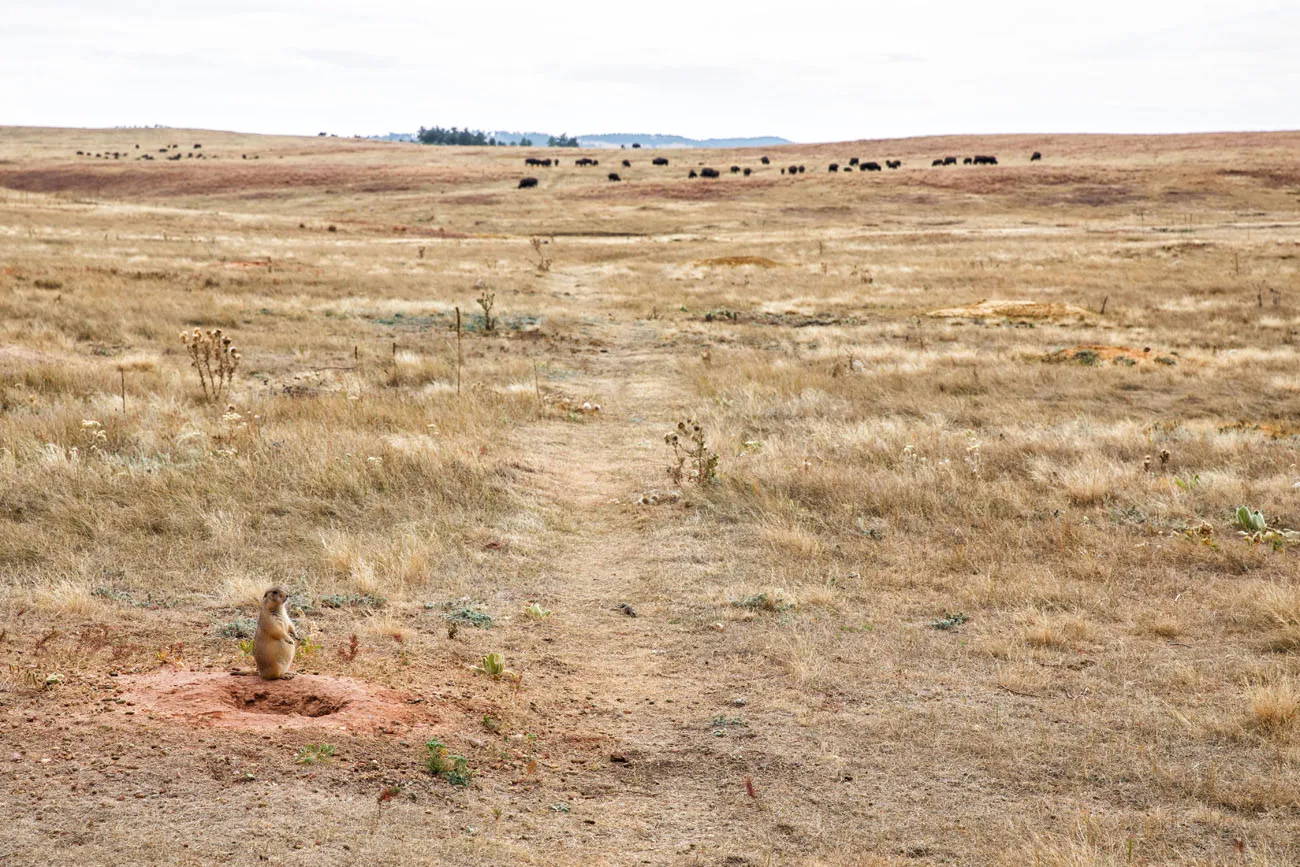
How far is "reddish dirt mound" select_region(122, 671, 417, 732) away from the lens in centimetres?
441

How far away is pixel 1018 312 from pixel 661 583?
55.0ft

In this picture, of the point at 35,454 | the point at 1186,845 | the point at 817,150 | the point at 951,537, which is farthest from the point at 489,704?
the point at 817,150

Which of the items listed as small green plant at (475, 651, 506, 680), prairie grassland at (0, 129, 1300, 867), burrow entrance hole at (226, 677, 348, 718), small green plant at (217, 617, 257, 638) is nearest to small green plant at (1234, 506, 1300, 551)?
prairie grassland at (0, 129, 1300, 867)

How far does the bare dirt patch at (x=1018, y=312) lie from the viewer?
2097 centimetres

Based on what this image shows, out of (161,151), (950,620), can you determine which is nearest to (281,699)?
(950,620)

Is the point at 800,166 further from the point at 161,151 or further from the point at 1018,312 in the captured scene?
the point at 161,151

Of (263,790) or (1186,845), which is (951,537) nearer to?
(1186,845)

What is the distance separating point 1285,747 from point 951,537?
133 inches

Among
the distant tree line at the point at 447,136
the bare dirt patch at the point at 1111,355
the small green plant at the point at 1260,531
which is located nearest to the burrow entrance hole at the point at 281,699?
the small green plant at the point at 1260,531

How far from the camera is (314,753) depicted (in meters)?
4.15

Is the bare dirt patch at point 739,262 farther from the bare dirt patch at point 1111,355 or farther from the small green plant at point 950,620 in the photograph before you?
the small green plant at point 950,620

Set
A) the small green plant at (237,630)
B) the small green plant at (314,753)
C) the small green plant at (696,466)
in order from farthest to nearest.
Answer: the small green plant at (696,466), the small green plant at (237,630), the small green plant at (314,753)

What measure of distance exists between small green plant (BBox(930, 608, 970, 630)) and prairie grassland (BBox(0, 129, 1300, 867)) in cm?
2

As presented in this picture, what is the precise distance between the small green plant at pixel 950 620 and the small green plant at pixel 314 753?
3.69m
